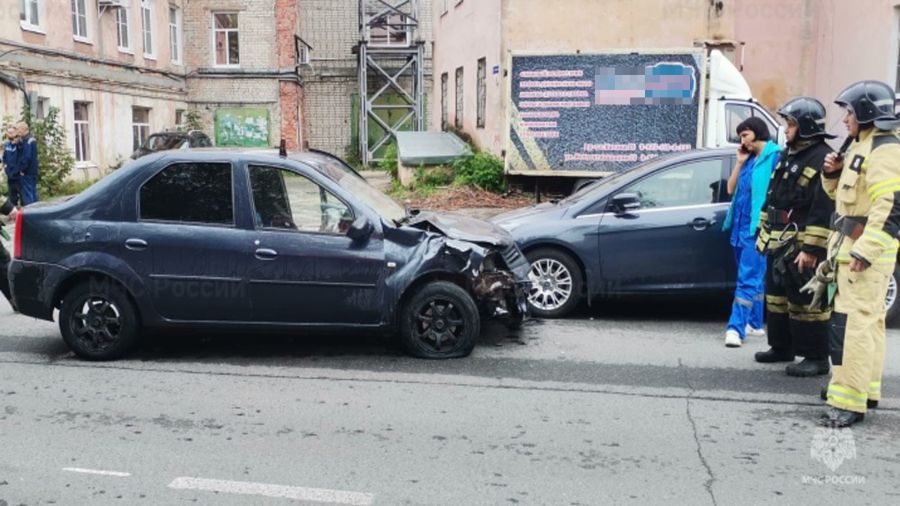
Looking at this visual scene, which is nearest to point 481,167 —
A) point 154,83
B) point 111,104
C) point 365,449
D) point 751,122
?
point 751,122

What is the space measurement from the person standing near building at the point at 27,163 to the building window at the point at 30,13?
6930 millimetres

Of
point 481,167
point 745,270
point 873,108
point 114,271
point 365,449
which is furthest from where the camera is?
point 481,167

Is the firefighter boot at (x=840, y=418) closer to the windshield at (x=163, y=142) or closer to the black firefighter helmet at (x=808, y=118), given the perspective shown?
the black firefighter helmet at (x=808, y=118)

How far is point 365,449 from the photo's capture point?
15.5ft

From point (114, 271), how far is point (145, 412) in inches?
56.5

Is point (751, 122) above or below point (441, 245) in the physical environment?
above

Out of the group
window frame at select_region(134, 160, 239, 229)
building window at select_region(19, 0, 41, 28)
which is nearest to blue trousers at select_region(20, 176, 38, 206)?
building window at select_region(19, 0, 41, 28)

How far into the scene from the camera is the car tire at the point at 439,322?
636 centimetres

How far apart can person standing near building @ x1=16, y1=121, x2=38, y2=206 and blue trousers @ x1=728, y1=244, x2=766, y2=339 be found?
39.5 feet

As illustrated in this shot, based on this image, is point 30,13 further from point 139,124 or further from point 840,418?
point 840,418

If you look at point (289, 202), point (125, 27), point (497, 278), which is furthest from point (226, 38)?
point (497, 278)

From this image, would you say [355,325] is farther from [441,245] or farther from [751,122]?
[751,122]

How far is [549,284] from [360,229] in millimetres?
2435

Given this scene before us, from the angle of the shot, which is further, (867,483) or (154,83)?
(154,83)
